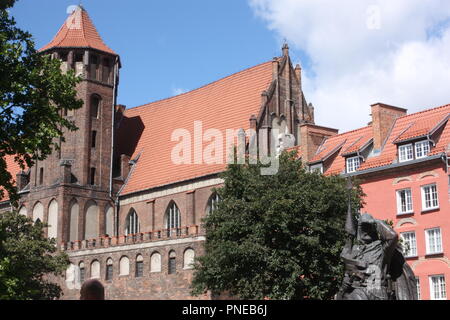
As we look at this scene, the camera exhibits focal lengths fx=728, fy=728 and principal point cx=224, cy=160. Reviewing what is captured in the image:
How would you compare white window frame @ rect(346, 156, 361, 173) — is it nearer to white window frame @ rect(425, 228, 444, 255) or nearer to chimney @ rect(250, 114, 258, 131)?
white window frame @ rect(425, 228, 444, 255)

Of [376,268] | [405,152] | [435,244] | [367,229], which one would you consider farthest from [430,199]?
[376,268]

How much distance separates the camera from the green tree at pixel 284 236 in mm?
31172

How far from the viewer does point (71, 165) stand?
56406 millimetres

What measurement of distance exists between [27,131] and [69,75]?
7.73 feet

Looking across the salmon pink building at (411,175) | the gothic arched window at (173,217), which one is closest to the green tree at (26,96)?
the salmon pink building at (411,175)

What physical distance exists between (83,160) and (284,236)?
92.9 ft

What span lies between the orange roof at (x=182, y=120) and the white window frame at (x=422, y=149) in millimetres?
15480

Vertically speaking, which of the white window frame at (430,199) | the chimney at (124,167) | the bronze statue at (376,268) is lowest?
the bronze statue at (376,268)

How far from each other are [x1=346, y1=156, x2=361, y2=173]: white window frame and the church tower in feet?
75.1

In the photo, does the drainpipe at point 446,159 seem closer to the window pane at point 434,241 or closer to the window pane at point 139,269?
the window pane at point 434,241
